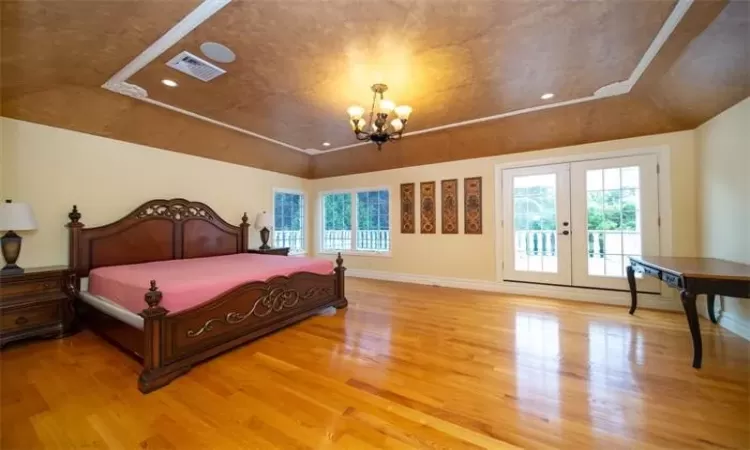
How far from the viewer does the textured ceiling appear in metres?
1.93

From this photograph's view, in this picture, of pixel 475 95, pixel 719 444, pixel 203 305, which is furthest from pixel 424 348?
pixel 475 95

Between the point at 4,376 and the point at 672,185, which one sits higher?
the point at 672,185

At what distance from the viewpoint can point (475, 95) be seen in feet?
10.5

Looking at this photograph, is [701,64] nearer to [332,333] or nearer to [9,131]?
[332,333]

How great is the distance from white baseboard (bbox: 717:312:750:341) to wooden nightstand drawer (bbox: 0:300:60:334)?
21.8 ft

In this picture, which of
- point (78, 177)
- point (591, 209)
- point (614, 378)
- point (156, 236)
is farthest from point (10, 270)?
point (591, 209)

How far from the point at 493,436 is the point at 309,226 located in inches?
226

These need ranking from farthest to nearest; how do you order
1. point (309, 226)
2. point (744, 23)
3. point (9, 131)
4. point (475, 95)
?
point (309, 226)
point (475, 95)
point (9, 131)
point (744, 23)

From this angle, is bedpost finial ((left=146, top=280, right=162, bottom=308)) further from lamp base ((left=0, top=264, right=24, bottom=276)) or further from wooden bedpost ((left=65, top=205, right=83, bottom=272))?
Result: wooden bedpost ((left=65, top=205, right=83, bottom=272))

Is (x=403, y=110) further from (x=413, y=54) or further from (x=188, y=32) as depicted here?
(x=188, y=32)

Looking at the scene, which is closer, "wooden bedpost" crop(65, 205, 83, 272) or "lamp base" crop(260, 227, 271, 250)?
"wooden bedpost" crop(65, 205, 83, 272)

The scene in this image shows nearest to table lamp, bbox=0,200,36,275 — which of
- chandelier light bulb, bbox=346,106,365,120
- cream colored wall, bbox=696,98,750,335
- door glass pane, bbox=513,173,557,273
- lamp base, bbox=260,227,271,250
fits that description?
lamp base, bbox=260,227,271,250

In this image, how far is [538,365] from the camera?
7.53 feet

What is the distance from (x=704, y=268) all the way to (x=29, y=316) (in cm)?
606
